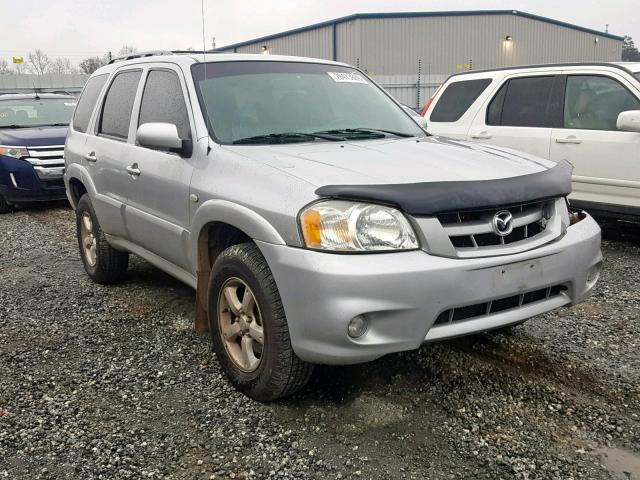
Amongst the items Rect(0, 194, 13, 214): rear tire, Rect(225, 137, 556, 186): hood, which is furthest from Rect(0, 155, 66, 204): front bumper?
Rect(225, 137, 556, 186): hood

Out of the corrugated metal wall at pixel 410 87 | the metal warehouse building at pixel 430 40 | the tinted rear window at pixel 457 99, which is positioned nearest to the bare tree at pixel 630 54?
the metal warehouse building at pixel 430 40

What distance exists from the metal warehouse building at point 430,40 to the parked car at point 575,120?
27619 millimetres

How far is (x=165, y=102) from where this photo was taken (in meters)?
3.95

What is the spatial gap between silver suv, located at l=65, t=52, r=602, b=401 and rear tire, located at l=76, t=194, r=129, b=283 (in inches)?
31.6

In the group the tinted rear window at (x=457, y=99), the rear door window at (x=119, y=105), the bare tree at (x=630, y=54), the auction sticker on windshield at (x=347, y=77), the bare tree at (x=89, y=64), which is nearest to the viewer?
the auction sticker on windshield at (x=347, y=77)

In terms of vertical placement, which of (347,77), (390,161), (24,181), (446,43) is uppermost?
(446,43)

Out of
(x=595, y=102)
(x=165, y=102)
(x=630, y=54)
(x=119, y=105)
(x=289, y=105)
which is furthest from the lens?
(x=630, y=54)

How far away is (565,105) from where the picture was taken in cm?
630

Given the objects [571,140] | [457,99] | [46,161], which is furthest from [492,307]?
[46,161]

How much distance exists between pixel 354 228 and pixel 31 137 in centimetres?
819

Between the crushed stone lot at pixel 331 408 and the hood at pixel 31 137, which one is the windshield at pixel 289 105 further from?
the hood at pixel 31 137

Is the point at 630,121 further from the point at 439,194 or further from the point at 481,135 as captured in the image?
the point at 439,194

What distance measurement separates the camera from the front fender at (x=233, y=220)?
2754mm

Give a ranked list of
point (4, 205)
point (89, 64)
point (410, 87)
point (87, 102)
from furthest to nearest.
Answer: point (89, 64) < point (410, 87) < point (4, 205) < point (87, 102)
